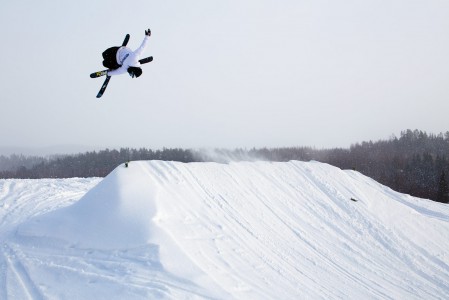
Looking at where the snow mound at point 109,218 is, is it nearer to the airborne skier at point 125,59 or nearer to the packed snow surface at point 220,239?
the packed snow surface at point 220,239

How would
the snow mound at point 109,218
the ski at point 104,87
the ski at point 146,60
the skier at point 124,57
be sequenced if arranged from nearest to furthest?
1. the skier at point 124,57
2. the ski at point 146,60
3. the ski at point 104,87
4. the snow mound at point 109,218

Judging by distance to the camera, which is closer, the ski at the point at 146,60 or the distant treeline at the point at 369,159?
the ski at the point at 146,60

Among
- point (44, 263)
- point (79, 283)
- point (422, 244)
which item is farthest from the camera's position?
point (422, 244)

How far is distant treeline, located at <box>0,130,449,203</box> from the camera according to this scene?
41219mm

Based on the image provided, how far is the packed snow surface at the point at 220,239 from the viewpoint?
277 inches

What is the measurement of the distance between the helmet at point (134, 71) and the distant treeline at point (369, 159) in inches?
1401

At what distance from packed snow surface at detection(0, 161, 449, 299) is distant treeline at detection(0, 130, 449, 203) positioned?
28341 millimetres

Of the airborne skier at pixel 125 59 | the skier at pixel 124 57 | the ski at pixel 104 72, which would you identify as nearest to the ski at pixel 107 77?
the ski at pixel 104 72

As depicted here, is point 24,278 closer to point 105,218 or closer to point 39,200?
point 105,218

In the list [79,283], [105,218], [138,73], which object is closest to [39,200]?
[105,218]

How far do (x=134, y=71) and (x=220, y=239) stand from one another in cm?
469

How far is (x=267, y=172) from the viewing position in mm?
14336

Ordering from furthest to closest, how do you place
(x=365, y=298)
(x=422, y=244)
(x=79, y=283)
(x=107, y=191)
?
(x=422, y=244) → (x=107, y=191) → (x=365, y=298) → (x=79, y=283)

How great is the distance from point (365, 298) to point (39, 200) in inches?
490
